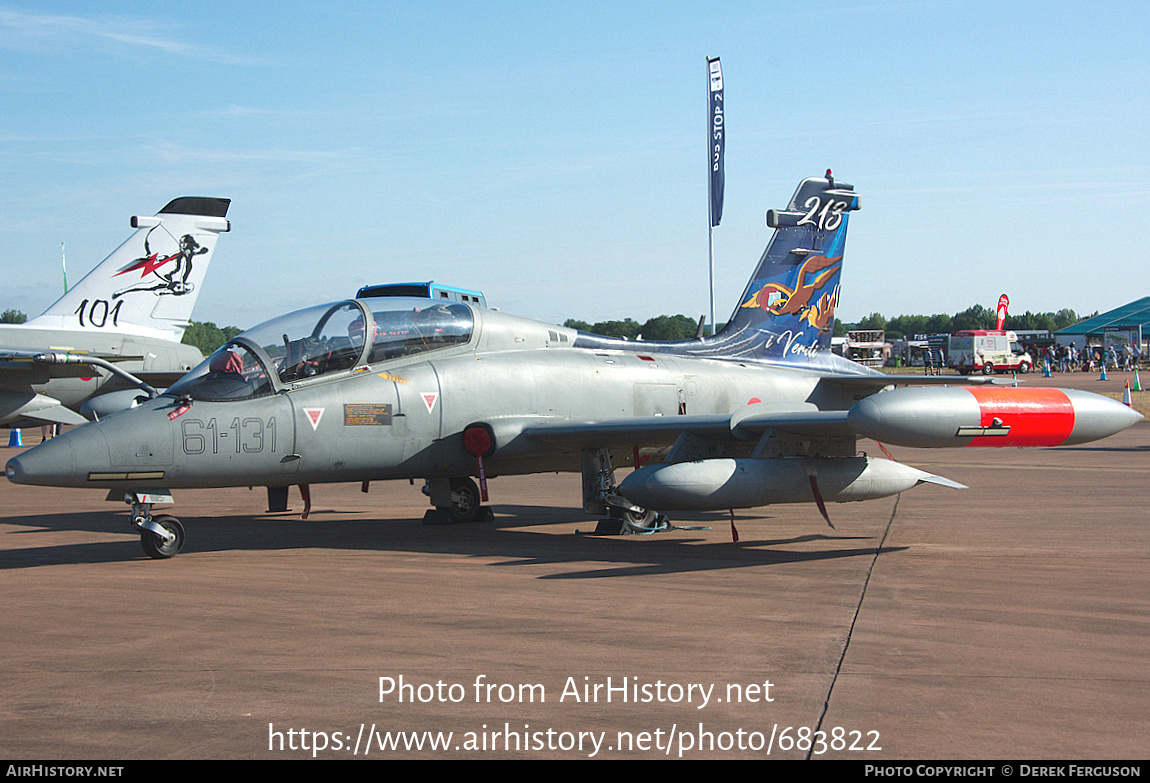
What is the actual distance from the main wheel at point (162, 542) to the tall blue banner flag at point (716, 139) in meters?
24.8

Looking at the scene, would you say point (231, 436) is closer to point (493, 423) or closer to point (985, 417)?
point (493, 423)

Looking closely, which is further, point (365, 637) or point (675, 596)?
point (675, 596)

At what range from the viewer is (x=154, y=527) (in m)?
9.24

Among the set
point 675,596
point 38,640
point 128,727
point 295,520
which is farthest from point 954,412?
point 295,520

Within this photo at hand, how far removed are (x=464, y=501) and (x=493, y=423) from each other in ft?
6.43

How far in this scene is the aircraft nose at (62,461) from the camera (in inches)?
325

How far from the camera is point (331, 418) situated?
9523mm

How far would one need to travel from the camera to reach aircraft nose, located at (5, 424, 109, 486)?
27.1 feet

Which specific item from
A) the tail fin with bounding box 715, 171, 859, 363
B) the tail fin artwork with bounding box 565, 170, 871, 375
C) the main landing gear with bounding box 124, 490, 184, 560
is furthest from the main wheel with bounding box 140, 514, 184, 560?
the tail fin with bounding box 715, 171, 859, 363

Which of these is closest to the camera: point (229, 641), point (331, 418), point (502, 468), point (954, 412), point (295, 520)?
point (229, 641)

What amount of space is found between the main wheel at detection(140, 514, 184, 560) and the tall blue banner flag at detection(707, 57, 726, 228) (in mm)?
24822

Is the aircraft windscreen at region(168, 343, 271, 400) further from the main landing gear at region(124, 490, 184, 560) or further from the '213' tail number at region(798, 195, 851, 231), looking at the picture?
the '213' tail number at region(798, 195, 851, 231)
